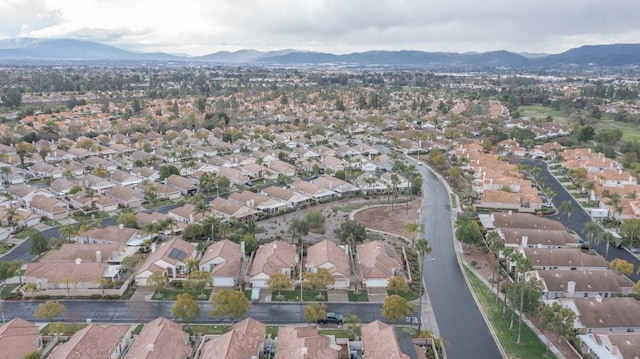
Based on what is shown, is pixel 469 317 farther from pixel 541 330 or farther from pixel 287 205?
pixel 287 205

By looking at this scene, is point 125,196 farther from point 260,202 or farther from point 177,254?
point 177,254

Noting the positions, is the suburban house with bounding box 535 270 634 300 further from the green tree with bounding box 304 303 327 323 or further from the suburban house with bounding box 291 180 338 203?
A: the suburban house with bounding box 291 180 338 203

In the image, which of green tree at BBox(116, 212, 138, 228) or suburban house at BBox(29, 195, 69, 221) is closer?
green tree at BBox(116, 212, 138, 228)

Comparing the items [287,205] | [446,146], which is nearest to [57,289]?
[287,205]

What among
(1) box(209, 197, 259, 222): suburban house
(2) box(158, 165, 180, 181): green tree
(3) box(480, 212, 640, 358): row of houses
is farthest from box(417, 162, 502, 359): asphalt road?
(2) box(158, 165, 180, 181): green tree

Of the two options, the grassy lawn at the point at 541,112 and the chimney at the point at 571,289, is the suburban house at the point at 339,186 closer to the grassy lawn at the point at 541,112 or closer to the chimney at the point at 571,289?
the chimney at the point at 571,289

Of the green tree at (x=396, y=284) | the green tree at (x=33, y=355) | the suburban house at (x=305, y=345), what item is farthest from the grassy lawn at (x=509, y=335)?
the green tree at (x=33, y=355)

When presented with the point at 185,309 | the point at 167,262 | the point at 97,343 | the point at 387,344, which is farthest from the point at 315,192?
the point at 97,343
